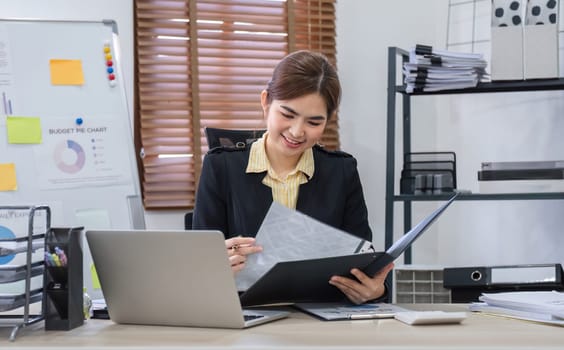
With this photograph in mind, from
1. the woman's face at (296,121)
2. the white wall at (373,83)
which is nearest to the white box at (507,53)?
the white wall at (373,83)

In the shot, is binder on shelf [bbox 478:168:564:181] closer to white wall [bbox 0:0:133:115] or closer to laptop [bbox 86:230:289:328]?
white wall [bbox 0:0:133:115]

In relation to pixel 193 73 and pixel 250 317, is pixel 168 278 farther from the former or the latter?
pixel 193 73

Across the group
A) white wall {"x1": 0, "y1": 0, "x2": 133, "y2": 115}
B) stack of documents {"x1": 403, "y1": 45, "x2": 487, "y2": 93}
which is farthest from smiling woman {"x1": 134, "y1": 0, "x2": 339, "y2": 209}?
stack of documents {"x1": 403, "y1": 45, "x2": 487, "y2": 93}

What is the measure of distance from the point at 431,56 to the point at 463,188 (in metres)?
0.78

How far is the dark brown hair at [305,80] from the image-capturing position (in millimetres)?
1670

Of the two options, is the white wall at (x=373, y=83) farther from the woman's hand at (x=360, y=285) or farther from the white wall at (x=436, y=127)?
the woman's hand at (x=360, y=285)

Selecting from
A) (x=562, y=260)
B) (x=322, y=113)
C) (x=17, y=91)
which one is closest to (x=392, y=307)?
(x=322, y=113)

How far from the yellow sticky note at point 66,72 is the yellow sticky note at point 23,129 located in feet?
0.51

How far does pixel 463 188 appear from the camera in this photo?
3424 mm

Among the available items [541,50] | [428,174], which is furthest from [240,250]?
[541,50]

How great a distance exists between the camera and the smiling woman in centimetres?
324

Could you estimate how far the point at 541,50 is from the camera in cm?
283

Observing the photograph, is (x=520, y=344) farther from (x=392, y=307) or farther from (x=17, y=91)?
(x=17, y=91)

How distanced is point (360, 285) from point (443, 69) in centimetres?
164
